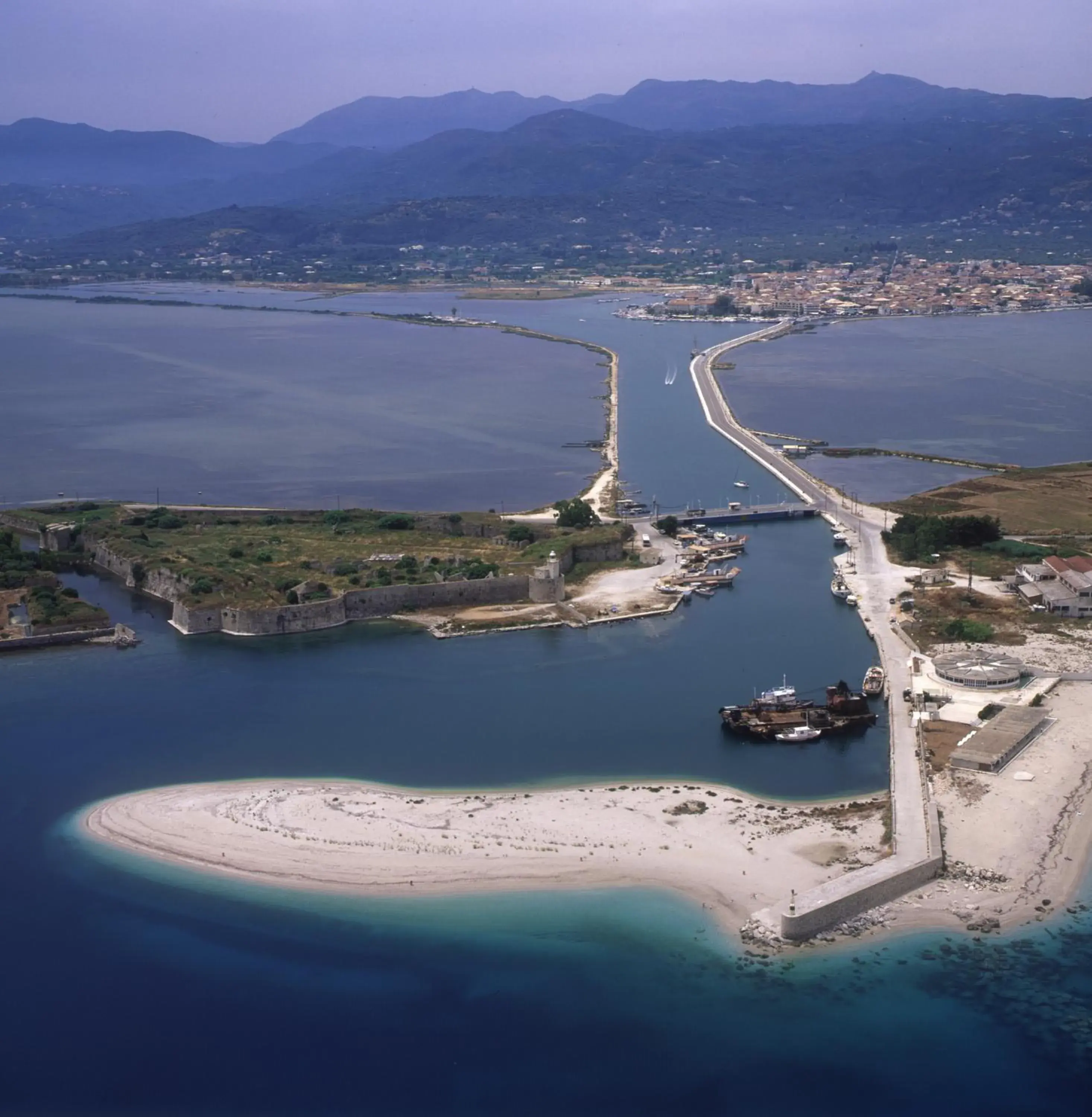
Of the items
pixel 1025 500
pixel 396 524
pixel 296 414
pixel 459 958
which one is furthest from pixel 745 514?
pixel 296 414

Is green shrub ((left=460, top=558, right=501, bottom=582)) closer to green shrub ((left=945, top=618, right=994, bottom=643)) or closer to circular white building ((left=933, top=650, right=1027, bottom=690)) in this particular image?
green shrub ((left=945, top=618, right=994, bottom=643))

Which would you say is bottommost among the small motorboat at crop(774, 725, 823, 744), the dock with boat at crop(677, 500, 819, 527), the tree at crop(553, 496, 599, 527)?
the small motorboat at crop(774, 725, 823, 744)

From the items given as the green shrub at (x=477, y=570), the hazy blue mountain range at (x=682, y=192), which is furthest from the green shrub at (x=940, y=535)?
the hazy blue mountain range at (x=682, y=192)

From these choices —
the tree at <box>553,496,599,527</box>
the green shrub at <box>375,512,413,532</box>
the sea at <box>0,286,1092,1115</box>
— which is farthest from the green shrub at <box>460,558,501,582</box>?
the green shrub at <box>375,512,413,532</box>

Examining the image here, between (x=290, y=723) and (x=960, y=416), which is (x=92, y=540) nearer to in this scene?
(x=290, y=723)

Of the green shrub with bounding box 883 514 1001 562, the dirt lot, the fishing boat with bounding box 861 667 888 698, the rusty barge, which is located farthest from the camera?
the green shrub with bounding box 883 514 1001 562

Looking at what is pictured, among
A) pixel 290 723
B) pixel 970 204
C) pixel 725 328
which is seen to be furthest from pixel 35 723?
pixel 970 204

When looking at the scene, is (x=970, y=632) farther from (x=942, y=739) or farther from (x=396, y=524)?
(x=396, y=524)
